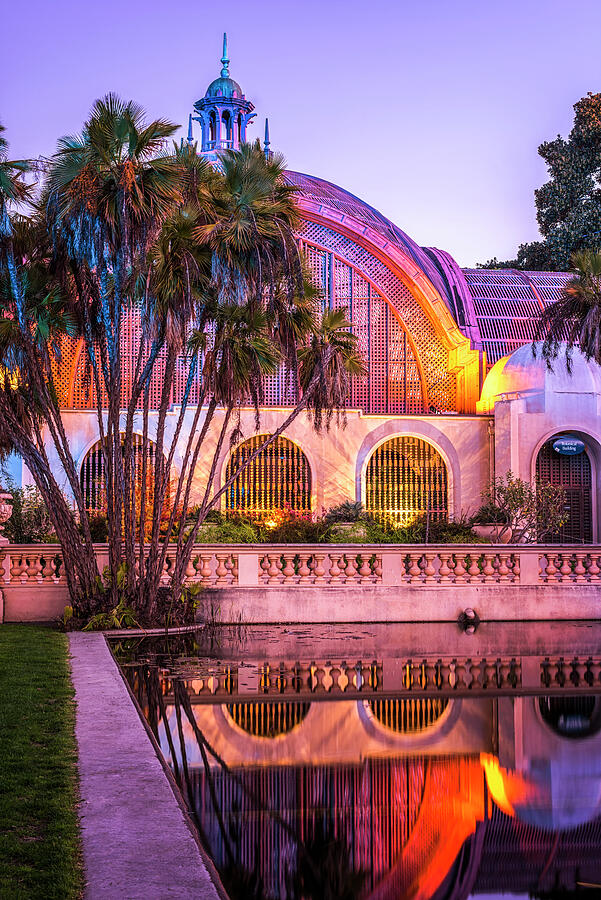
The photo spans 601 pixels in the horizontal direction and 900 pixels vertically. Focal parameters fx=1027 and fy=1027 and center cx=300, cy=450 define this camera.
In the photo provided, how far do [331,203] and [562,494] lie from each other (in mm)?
12924

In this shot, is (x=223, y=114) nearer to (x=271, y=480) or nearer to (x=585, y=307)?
(x=271, y=480)

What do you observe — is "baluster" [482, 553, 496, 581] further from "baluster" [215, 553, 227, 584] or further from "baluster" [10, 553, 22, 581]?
"baluster" [10, 553, 22, 581]

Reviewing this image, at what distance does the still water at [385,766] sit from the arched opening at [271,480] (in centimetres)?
1655

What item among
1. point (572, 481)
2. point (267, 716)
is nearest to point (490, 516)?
point (572, 481)

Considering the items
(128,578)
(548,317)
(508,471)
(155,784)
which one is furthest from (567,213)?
(155,784)

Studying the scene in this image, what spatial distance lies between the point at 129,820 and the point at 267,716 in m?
3.74

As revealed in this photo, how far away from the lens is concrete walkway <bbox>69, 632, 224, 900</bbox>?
4.46 metres

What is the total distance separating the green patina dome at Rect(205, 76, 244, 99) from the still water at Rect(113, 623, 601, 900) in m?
29.8

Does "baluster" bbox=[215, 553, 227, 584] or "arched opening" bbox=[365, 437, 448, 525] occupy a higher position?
"arched opening" bbox=[365, 437, 448, 525]

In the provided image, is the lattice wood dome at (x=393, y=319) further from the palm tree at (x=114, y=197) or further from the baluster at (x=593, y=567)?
Answer: the palm tree at (x=114, y=197)

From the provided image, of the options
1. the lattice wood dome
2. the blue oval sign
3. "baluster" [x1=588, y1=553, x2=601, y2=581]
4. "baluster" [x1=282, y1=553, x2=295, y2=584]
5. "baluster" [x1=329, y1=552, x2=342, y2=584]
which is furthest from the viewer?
the lattice wood dome

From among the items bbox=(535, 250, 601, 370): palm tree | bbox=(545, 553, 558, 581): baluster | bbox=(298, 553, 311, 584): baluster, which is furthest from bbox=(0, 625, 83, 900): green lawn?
bbox=(535, 250, 601, 370): palm tree

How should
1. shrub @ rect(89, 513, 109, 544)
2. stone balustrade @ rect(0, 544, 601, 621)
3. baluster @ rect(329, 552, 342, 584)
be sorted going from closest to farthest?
stone balustrade @ rect(0, 544, 601, 621) < baluster @ rect(329, 552, 342, 584) < shrub @ rect(89, 513, 109, 544)

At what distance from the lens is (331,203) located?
34.4m
